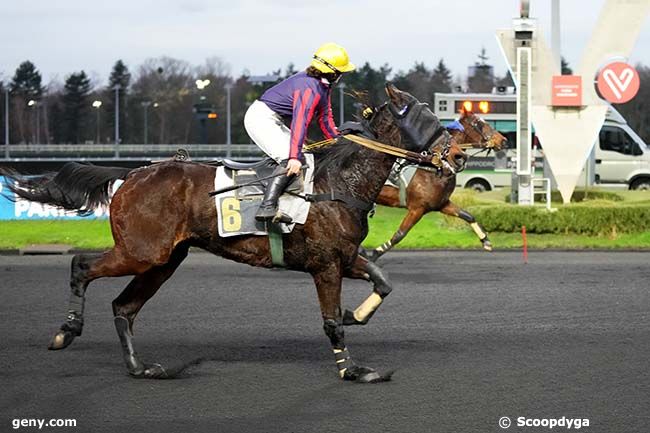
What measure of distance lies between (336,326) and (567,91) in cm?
1652

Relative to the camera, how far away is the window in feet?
120

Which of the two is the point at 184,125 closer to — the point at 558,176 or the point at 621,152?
the point at 621,152

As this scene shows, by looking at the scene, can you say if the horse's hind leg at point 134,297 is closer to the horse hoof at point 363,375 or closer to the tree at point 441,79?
the horse hoof at point 363,375

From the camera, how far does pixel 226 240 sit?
28.0ft

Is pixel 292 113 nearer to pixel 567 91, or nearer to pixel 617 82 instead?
pixel 567 91

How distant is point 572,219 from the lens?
833 inches

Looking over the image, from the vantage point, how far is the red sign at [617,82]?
2397cm

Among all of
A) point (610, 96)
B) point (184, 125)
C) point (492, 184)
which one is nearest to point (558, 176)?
point (610, 96)

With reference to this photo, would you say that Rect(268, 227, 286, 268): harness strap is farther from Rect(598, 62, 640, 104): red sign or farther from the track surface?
Rect(598, 62, 640, 104): red sign

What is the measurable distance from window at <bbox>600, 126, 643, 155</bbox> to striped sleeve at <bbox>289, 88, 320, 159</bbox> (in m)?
29.5

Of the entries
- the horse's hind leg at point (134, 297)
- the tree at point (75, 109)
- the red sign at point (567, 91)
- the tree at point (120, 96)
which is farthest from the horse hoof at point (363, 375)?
the tree at point (75, 109)

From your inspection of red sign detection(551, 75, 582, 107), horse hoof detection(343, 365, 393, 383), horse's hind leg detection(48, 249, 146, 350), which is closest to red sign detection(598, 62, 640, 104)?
red sign detection(551, 75, 582, 107)

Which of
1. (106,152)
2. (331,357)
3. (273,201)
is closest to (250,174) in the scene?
(273,201)

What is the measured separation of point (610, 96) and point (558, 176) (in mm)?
2471
